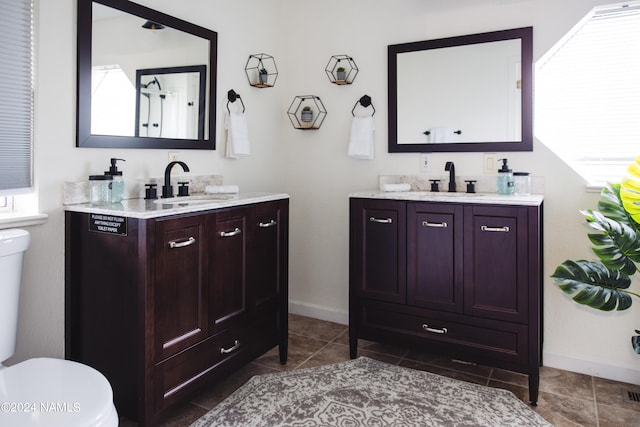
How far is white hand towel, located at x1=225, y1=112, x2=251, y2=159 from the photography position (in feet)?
9.14

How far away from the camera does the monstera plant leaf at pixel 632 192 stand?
6.09ft

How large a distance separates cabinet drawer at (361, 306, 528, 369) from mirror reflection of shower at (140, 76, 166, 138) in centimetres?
152

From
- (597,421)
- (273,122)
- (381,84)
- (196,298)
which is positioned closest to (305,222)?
(273,122)

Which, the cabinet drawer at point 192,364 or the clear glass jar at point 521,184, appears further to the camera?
the clear glass jar at point 521,184

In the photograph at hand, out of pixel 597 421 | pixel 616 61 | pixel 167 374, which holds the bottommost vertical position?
pixel 597 421

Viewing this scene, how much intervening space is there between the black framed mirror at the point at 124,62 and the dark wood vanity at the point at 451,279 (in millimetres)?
1176

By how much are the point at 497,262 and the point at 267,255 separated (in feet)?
3.78

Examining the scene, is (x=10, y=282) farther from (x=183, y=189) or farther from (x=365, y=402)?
(x=365, y=402)

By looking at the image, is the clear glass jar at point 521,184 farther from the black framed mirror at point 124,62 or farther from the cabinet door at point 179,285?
the black framed mirror at point 124,62

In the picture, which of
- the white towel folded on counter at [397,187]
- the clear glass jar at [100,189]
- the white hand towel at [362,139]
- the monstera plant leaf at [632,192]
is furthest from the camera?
the white hand towel at [362,139]

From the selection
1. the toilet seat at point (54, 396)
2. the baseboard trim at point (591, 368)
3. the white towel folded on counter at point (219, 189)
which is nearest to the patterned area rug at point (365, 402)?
the baseboard trim at point (591, 368)

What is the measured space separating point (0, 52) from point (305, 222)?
6.84ft

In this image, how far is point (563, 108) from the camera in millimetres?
2461

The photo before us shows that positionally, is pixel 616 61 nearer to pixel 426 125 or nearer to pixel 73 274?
pixel 426 125
